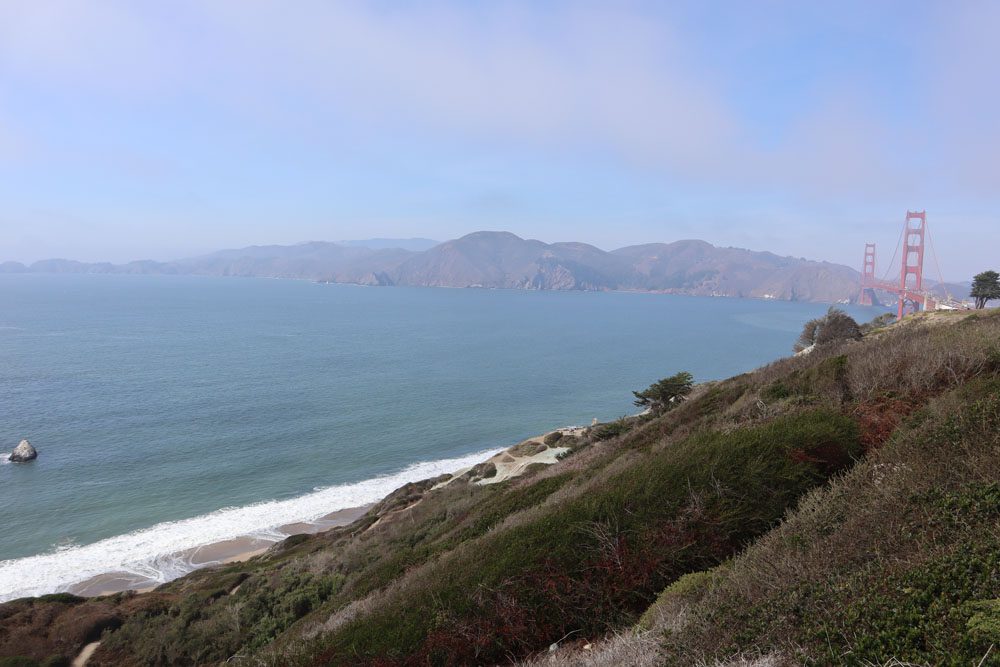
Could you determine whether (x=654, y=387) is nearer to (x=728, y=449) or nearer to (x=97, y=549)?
(x=728, y=449)

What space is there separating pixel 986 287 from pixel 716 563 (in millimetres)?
47275

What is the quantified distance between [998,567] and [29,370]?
7390cm

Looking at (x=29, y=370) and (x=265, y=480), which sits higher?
(x=29, y=370)

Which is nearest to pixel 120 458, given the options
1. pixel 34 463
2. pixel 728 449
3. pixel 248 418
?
pixel 34 463

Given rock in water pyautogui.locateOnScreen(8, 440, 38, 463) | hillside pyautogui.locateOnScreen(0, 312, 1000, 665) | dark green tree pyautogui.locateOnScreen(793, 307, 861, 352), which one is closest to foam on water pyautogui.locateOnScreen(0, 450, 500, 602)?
hillside pyautogui.locateOnScreen(0, 312, 1000, 665)

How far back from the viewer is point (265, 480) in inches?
1261

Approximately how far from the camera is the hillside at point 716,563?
4234 mm

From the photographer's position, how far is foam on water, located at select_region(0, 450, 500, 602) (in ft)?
72.3

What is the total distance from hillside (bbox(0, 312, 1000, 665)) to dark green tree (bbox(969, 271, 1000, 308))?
1482 inches

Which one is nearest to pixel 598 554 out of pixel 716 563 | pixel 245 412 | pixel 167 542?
pixel 716 563

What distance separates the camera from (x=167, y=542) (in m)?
25.2

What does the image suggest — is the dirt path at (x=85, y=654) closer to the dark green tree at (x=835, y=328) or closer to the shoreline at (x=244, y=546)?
the shoreline at (x=244, y=546)

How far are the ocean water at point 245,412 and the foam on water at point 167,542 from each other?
105mm

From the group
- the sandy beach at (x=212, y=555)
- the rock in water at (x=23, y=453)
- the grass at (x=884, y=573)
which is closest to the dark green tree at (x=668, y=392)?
the grass at (x=884, y=573)
